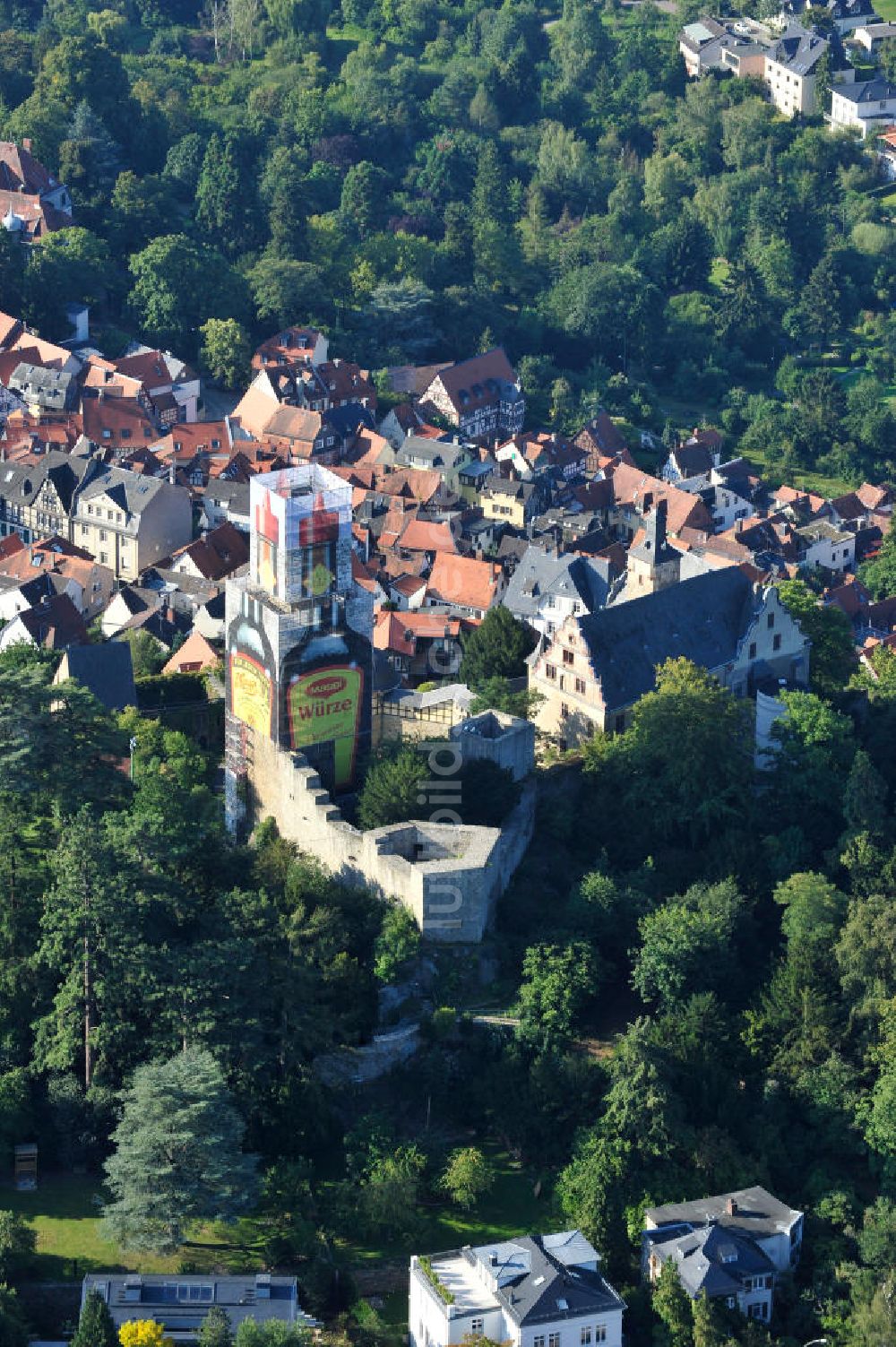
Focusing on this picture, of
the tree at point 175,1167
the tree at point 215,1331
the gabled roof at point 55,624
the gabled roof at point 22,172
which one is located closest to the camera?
the tree at point 215,1331

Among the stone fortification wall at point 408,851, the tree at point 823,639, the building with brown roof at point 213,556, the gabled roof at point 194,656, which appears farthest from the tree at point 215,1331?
the building with brown roof at point 213,556

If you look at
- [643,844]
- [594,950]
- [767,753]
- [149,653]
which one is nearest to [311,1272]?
[594,950]

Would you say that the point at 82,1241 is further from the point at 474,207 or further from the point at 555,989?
the point at 474,207

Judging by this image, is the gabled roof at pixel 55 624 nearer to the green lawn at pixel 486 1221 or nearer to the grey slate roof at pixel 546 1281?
the green lawn at pixel 486 1221

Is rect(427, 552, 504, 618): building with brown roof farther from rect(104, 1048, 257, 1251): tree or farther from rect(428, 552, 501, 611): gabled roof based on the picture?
rect(104, 1048, 257, 1251): tree

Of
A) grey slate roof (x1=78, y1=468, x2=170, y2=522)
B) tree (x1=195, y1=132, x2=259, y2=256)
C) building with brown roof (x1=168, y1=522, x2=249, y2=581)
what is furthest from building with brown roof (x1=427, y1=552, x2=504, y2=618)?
tree (x1=195, y1=132, x2=259, y2=256)

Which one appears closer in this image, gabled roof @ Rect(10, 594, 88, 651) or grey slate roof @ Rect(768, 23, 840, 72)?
gabled roof @ Rect(10, 594, 88, 651)
